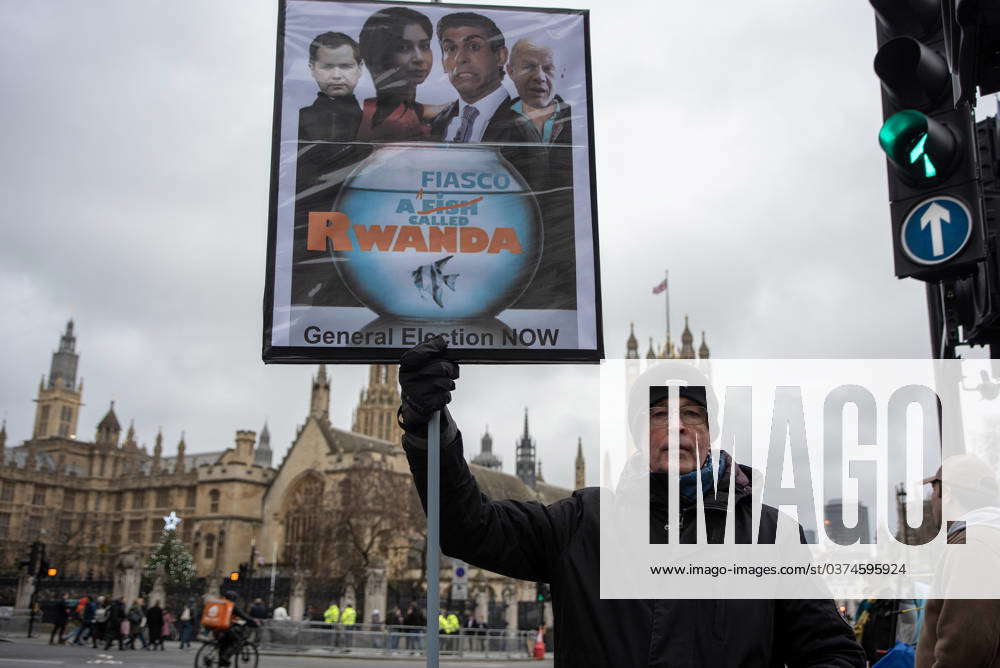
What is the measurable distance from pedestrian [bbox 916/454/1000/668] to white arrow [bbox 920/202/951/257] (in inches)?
36.6

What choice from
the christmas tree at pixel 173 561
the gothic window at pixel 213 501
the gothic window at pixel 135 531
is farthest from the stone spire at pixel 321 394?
the gothic window at pixel 135 531

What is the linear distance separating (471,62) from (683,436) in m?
1.71

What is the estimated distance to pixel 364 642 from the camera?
2628 centimetres

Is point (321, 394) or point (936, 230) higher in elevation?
point (321, 394)

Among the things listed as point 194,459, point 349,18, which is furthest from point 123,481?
point 349,18

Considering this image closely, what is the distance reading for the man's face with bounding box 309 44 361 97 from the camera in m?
3.33

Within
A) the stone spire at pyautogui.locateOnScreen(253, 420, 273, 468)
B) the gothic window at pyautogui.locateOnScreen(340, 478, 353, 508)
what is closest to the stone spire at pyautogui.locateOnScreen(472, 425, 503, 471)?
the stone spire at pyautogui.locateOnScreen(253, 420, 273, 468)

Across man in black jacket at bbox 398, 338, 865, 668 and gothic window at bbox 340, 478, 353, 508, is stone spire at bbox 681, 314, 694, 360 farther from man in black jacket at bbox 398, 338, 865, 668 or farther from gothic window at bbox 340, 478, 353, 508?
man in black jacket at bbox 398, 338, 865, 668

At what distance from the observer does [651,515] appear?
8.41ft

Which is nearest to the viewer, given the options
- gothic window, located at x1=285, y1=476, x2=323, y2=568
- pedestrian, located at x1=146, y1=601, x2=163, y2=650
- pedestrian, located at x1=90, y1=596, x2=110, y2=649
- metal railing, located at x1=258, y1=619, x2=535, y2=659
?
pedestrian, located at x1=90, y1=596, x2=110, y2=649

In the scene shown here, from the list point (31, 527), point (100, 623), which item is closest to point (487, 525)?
point (100, 623)

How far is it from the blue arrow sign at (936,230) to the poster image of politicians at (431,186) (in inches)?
53.7

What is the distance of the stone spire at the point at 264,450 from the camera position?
11854cm

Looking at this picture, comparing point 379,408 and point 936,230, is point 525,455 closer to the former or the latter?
point 379,408
